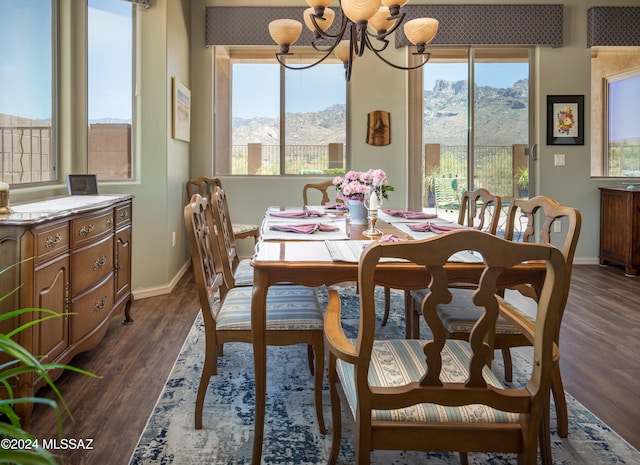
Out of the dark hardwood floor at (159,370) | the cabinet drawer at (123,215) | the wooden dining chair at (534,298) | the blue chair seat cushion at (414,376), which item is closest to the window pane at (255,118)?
the dark hardwood floor at (159,370)

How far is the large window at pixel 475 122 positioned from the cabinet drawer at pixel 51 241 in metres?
3.90

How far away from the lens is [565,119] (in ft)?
16.9

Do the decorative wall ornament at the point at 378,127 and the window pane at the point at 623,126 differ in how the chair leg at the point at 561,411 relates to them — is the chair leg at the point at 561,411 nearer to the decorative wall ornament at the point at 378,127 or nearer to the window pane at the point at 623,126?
the decorative wall ornament at the point at 378,127

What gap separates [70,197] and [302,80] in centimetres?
307

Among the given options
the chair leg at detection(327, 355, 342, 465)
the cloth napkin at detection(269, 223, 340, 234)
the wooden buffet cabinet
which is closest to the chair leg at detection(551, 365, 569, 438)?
the chair leg at detection(327, 355, 342, 465)

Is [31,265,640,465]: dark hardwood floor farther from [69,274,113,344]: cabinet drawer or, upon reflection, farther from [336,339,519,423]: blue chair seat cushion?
[336,339,519,423]: blue chair seat cushion

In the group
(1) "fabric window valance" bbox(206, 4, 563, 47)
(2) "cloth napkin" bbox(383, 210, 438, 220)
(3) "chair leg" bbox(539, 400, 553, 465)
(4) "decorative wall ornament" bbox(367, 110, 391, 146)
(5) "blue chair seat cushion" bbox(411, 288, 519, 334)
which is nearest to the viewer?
(3) "chair leg" bbox(539, 400, 553, 465)

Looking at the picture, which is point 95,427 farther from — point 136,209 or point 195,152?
point 195,152

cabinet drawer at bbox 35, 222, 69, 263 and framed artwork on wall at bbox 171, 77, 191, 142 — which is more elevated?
framed artwork on wall at bbox 171, 77, 191, 142

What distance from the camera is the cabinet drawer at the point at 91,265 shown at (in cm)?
223

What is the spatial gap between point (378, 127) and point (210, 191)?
6.20 feet

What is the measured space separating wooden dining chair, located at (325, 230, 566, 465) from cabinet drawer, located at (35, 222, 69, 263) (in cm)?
130

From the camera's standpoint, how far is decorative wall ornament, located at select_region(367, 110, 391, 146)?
16.6ft

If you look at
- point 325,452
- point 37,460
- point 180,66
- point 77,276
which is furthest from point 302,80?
point 37,460
